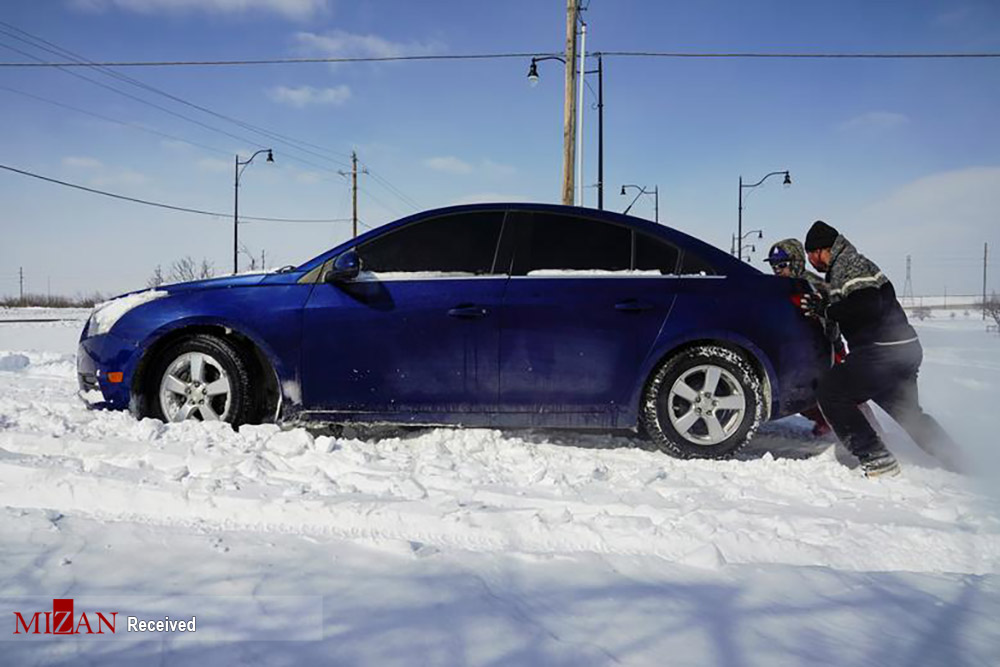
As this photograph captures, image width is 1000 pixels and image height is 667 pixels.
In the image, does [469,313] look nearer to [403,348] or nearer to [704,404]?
[403,348]

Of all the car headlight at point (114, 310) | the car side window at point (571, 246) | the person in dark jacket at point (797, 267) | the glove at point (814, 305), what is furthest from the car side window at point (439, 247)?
the person in dark jacket at point (797, 267)

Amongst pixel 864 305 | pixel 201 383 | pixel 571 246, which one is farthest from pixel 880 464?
pixel 201 383

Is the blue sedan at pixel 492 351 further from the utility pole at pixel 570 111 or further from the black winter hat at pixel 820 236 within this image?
the utility pole at pixel 570 111

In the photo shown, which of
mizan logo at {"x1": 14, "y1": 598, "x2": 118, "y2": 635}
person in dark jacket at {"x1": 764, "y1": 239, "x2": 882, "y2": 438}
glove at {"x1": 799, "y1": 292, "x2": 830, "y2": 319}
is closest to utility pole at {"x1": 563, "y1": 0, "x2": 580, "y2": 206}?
person in dark jacket at {"x1": 764, "y1": 239, "x2": 882, "y2": 438}

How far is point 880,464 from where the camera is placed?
3109mm

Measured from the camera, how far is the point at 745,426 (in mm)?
3383

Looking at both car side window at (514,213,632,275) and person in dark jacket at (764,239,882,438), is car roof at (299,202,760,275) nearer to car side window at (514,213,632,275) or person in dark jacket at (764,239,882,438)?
car side window at (514,213,632,275)

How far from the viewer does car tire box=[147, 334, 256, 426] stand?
3473 mm

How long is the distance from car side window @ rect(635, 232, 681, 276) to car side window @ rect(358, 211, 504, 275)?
93 cm

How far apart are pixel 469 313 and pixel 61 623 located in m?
2.33

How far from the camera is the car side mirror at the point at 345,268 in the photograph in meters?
3.42

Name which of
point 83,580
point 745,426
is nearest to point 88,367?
point 83,580

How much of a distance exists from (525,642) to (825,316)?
9.56ft

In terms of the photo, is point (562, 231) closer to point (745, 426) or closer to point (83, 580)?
point (745, 426)
